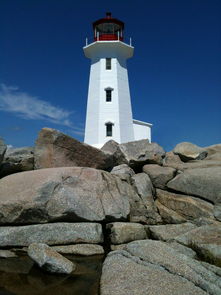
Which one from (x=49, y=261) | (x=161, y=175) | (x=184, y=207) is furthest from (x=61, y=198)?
(x=161, y=175)

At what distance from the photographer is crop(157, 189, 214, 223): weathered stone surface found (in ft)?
31.0

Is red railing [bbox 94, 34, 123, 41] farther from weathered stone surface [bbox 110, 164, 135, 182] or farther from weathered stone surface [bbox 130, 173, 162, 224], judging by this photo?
weathered stone surface [bbox 130, 173, 162, 224]

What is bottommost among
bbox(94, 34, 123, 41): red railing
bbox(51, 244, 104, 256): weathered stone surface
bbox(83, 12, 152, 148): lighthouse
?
bbox(51, 244, 104, 256): weathered stone surface

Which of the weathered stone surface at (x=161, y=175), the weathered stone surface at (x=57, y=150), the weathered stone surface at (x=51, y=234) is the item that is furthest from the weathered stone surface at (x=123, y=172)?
the weathered stone surface at (x=51, y=234)

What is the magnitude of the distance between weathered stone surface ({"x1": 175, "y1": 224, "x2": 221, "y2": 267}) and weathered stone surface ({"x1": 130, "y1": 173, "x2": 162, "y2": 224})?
2367 millimetres

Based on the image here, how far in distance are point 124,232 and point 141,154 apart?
5105mm

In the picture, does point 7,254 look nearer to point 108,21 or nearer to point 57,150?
point 57,150

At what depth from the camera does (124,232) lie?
25.0ft

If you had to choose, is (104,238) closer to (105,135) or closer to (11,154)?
(11,154)

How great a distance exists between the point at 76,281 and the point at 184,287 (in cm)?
200

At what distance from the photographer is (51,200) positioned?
7.73 metres

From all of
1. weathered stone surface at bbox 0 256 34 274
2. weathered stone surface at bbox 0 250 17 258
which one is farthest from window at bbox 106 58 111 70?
weathered stone surface at bbox 0 256 34 274

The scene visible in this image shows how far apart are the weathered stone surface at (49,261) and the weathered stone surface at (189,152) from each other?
9332mm

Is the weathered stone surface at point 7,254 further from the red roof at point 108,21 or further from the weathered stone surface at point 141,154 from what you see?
the red roof at point 108,21
